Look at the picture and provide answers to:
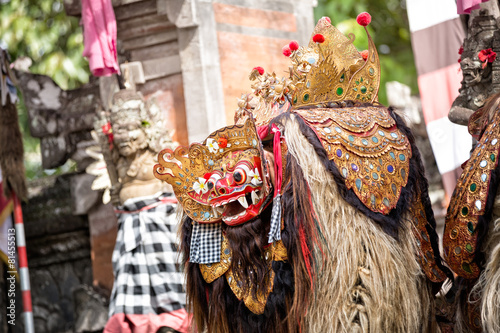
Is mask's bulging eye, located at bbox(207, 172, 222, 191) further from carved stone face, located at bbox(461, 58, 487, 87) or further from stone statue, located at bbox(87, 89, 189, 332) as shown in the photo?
stone statue, located at bbox(87, 89, 189, 332)

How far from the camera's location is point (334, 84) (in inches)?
142

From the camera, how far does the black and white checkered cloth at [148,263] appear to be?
17.9 feet

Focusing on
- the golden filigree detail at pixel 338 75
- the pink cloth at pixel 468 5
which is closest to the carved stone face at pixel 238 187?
the golden filigree detail at pixel 338 75

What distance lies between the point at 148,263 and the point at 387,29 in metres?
7.89

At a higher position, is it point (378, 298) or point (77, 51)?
point (77, 51)

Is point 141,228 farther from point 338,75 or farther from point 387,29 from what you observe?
point 387,29

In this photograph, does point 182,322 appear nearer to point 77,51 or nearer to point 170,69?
point 170,69

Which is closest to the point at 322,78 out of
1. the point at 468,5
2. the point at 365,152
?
the point at 365,152

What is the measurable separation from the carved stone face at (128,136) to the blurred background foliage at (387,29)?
561cm

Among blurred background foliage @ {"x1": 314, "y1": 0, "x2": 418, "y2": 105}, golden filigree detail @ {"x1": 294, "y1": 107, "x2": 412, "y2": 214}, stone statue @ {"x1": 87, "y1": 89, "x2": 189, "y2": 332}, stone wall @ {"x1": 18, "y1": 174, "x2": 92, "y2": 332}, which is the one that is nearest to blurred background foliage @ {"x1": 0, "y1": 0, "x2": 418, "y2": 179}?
blurred background foliage @ {"x1": 314, "y1": 0, "x2": 418, "y2": 105}

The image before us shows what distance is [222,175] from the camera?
3404 millimetres

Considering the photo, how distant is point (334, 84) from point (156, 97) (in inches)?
122

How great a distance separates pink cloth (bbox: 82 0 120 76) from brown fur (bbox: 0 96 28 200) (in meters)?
1.25

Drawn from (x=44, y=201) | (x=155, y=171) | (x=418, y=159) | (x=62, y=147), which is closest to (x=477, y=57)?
(x=418, y=159)
